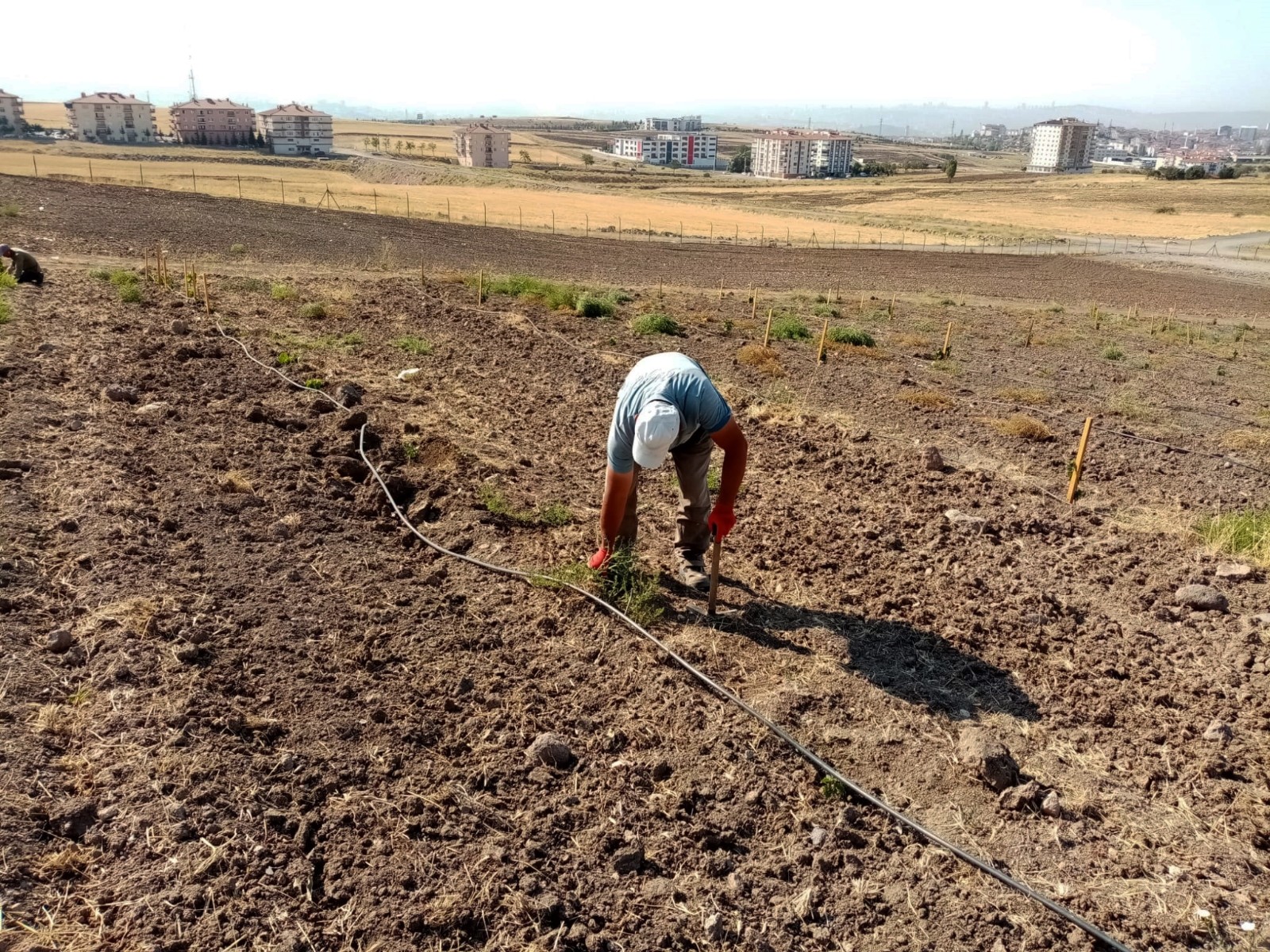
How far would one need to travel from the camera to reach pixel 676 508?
23.2 feet

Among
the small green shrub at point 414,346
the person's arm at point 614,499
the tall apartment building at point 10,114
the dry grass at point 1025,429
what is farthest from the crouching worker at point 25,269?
the tall apartment building at point 10,114

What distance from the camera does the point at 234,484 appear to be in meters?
6.41

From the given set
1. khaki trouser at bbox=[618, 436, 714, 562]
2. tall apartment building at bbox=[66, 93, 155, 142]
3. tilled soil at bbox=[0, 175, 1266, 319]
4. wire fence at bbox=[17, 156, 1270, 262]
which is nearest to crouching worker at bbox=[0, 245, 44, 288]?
tilled soil at bbox=[0, 175, 1266, 319]

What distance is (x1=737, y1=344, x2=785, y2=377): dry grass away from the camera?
12.1 metres

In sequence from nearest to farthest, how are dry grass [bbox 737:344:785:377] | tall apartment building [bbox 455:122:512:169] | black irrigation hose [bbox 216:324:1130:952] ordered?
black irrigation hose [bbox 216:324:1130:952], dry grass [bbox 737:344:785:377], tall apartment building [bbox 455:122:512:169]

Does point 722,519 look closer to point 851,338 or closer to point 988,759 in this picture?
point 988,759

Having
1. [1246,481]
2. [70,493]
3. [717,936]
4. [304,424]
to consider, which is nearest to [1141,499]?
[1246,481]

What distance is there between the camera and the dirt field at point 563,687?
3.26 meters

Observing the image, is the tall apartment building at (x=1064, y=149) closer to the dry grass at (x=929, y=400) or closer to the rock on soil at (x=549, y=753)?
the dry grass at (x=929, y=400)

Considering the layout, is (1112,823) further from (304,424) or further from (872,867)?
(304,424)

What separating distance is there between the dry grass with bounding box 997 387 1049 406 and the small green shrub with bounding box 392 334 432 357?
7.74 metres

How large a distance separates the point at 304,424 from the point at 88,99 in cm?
11344

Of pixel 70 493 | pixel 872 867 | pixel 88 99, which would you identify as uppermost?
pixel 88 99

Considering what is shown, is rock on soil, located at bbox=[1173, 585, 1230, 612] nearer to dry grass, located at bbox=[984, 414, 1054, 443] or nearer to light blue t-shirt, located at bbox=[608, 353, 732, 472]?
light blue t-shirt, located at bbox=[608, 353, 732, 472]
